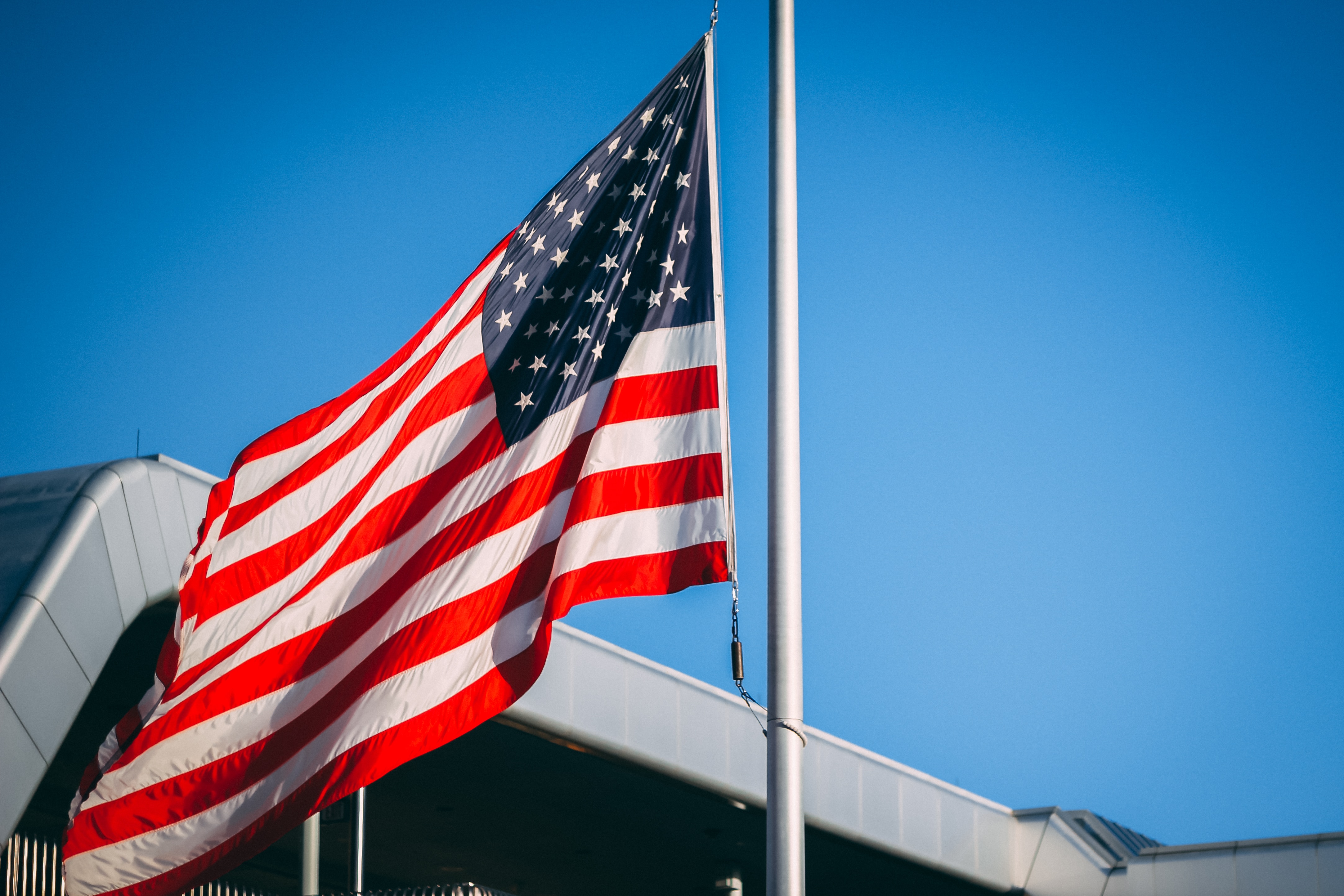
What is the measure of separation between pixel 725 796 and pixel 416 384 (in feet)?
42.0

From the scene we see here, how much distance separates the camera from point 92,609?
13.0 meters

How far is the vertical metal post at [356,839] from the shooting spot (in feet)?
52.1

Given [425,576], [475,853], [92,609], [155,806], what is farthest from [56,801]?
[425,576]

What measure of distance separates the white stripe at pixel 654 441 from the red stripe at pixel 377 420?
1.09 meters

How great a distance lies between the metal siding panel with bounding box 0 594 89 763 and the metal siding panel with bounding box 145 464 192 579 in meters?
1.57

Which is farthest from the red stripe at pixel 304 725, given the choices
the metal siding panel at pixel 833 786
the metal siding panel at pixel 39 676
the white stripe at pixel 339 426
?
the metal siding panel at pixel 833 786

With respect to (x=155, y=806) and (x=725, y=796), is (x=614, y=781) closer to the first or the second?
(x=725, y=796)

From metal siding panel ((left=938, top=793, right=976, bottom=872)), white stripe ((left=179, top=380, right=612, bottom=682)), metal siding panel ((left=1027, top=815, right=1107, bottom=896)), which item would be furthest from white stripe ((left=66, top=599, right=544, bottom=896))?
metal siding panel ((left=1027, top=815, right=1107, bottom=896))

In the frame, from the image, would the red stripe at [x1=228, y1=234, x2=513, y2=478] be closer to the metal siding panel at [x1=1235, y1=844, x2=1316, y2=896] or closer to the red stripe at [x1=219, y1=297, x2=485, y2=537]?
the red stripe at [x1=219, y1=297, x2=485, y2=537]

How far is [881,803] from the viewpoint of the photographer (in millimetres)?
22250

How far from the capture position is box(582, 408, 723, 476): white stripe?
7.48 m

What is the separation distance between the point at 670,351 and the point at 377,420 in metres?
→ 2.06

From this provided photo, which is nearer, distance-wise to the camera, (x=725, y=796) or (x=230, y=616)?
(x=230, y=616)

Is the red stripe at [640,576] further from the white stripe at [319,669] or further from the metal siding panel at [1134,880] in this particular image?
the metal siding panel at [1134,880]
